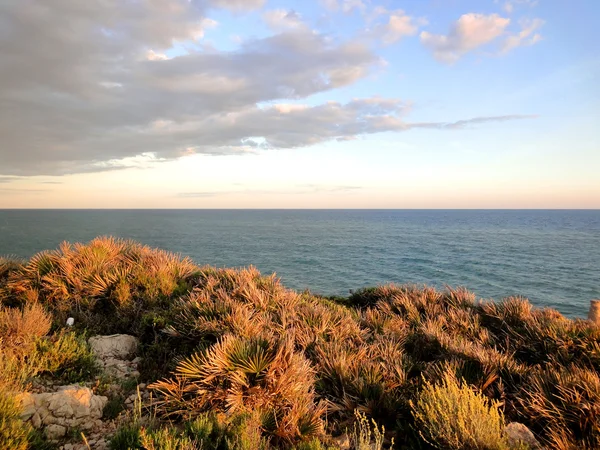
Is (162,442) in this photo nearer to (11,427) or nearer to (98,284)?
(11,427)

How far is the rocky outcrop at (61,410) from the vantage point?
3959 millimetres

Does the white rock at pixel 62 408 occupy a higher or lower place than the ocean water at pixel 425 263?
higher

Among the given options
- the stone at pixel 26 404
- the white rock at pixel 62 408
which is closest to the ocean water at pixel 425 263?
the white rock at pixel 62 408

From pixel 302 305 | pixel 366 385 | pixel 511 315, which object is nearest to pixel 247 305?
pixel 302 305

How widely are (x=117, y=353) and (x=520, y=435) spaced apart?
6.15 m

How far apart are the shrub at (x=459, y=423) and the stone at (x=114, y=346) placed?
4970 mm

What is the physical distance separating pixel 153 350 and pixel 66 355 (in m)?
1.34

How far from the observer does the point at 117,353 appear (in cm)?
619

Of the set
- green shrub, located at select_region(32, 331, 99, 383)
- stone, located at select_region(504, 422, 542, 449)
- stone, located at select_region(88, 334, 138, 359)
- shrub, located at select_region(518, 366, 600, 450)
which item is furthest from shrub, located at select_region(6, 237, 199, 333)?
shrub, located at select_region(518, 366, 600, 450)

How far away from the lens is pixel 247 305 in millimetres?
7395

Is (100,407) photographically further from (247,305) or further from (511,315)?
(511,315)

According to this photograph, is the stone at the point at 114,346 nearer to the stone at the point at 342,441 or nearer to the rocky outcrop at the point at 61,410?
the rocky outcrop at the point at 61,410

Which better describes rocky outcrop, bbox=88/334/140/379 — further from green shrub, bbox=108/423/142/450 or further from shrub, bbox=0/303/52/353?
green shrub, bbox=108/423/142/450

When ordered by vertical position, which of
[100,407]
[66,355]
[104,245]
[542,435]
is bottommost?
[542,435]
